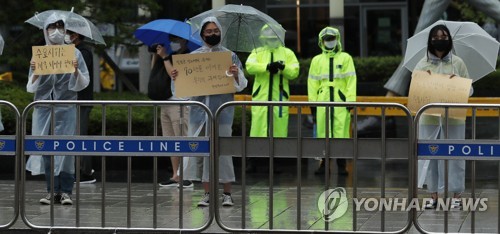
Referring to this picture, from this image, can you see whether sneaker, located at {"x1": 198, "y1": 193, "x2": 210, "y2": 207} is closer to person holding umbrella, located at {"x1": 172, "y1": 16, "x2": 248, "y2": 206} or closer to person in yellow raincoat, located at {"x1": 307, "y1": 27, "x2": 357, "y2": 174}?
person holding umbrella, located at {"x1": 172, "y1": 16, "x2": 248, "y2": 206}

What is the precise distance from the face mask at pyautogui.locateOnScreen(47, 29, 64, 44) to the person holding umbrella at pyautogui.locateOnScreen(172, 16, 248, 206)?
122cm

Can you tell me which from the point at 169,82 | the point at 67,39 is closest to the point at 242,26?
the point at 169,82

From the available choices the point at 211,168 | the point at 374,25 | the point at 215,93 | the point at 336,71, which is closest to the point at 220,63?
the point at 215,93

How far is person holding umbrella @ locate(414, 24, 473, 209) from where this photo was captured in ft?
35.7

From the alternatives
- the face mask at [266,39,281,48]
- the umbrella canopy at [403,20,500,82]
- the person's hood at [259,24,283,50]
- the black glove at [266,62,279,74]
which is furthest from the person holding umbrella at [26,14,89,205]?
the umbrella canopy at [403,20,500,82]

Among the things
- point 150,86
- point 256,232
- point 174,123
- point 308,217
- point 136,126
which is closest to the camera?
point 256,232

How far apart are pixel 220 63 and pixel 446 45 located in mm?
2130

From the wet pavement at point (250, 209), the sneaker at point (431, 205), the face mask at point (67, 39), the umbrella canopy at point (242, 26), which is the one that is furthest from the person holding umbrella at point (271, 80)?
the sneaker at point (431, 205)

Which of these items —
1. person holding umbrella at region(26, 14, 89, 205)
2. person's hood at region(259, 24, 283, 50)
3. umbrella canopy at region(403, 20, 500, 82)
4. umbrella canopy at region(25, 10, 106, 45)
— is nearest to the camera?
person holding umbrella at region(26, 14, 89, 205)

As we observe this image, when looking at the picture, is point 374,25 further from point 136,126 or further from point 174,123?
point 174,123

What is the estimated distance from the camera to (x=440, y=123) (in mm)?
10758

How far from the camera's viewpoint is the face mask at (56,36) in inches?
461

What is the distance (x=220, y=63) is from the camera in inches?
437

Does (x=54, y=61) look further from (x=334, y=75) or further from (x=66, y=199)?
(x=334, y=75)
